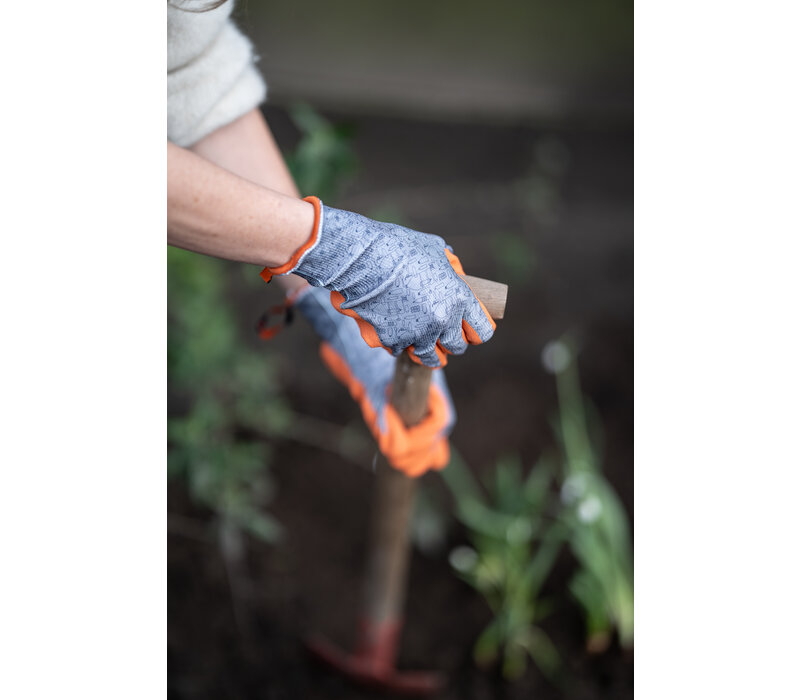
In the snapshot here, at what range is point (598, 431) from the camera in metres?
2.04

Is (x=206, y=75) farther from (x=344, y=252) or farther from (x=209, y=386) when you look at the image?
(x=209, y=386)

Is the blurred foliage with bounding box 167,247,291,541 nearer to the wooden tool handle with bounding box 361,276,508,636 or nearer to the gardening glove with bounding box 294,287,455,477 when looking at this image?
the wooden tool handle with bounding box 361,276,508,636

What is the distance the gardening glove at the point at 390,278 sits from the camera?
721mm

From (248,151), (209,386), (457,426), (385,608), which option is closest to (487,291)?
(248,151)

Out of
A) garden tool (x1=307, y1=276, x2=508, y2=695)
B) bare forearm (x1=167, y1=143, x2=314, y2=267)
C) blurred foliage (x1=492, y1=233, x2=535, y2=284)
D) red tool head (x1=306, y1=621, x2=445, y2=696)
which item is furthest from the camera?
blurred foliage (x1=492, y1=233, x2=535, y2=284)

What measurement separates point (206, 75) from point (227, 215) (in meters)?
0.23

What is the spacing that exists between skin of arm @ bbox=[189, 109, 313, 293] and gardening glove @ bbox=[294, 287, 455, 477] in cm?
19

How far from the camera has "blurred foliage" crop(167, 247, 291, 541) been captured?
145 centimetres

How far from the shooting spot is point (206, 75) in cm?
78

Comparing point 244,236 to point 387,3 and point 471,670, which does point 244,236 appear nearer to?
point 471,670

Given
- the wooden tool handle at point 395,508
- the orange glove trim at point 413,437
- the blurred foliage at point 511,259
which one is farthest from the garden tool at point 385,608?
the blurred foliage at point 511,259

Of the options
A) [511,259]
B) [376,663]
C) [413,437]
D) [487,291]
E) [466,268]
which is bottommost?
[376,663]

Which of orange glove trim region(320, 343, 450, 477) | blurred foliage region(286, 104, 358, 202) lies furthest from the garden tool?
blurred foliage region(286, 104, 358, 202)
